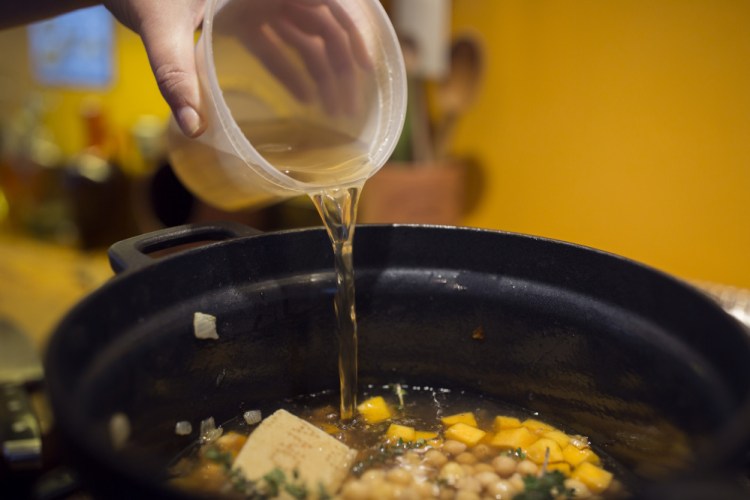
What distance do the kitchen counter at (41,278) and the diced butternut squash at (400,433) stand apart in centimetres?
178

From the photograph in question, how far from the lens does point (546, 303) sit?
98 cm

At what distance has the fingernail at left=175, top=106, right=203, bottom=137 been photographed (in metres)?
0.96

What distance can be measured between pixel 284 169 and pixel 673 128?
1527 millimetres

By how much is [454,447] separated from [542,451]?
0.12m

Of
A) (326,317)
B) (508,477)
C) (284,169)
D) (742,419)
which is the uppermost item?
(284,169)

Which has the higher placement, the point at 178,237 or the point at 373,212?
the point at 178,237

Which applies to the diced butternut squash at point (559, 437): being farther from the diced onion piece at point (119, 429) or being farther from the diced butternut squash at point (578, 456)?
the diced onion piece at point (119, 429)

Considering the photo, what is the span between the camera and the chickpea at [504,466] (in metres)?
0.92

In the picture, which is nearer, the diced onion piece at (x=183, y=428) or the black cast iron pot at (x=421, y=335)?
the black cast iron pot at (x=421, y=335)

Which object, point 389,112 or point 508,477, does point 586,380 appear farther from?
point 389,112

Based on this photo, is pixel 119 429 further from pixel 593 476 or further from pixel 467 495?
pixel 593 476

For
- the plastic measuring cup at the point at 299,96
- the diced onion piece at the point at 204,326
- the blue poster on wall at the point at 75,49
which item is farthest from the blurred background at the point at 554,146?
the diced onion piece at the point at 204,326

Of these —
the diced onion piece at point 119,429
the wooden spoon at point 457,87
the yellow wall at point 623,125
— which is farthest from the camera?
the wooden spoon at point 457,87

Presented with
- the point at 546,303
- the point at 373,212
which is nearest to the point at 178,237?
the point at 546,303
